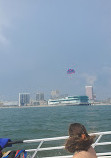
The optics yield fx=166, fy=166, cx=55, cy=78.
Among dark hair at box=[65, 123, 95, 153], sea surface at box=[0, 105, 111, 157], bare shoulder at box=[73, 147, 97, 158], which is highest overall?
dark hair at box=[65, 123, 95, 153]

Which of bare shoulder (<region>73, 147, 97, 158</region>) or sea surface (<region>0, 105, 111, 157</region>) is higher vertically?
bare shoulder (<region>73, 147, 97, 158</region>)

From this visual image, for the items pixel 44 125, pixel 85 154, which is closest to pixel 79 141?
pixel 85 154

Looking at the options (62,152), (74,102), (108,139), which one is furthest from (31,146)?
(74,102)

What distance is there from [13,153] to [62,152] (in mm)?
7658

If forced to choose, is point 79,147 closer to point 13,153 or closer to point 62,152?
point 13,153

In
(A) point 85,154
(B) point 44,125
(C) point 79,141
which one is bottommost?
(B) point 44,125

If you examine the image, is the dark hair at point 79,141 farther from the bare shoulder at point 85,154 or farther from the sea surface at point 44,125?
the sea surface at point 44,125

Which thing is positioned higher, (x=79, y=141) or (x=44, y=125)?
(x=79, y=141)

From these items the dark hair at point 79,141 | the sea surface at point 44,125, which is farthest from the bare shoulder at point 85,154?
the sea surface at point 44,125

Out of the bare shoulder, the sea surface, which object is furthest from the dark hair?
the sea surface

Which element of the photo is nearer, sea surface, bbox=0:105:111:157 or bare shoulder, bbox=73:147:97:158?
bare shoulder, bbox=73:147:97:158

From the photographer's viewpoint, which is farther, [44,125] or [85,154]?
[44,125]

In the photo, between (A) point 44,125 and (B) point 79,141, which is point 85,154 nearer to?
(B) point 79,141

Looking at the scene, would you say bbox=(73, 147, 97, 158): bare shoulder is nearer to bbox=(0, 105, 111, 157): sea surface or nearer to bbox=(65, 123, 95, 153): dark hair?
bbox=(65, 123, 95, 153): dark hair
